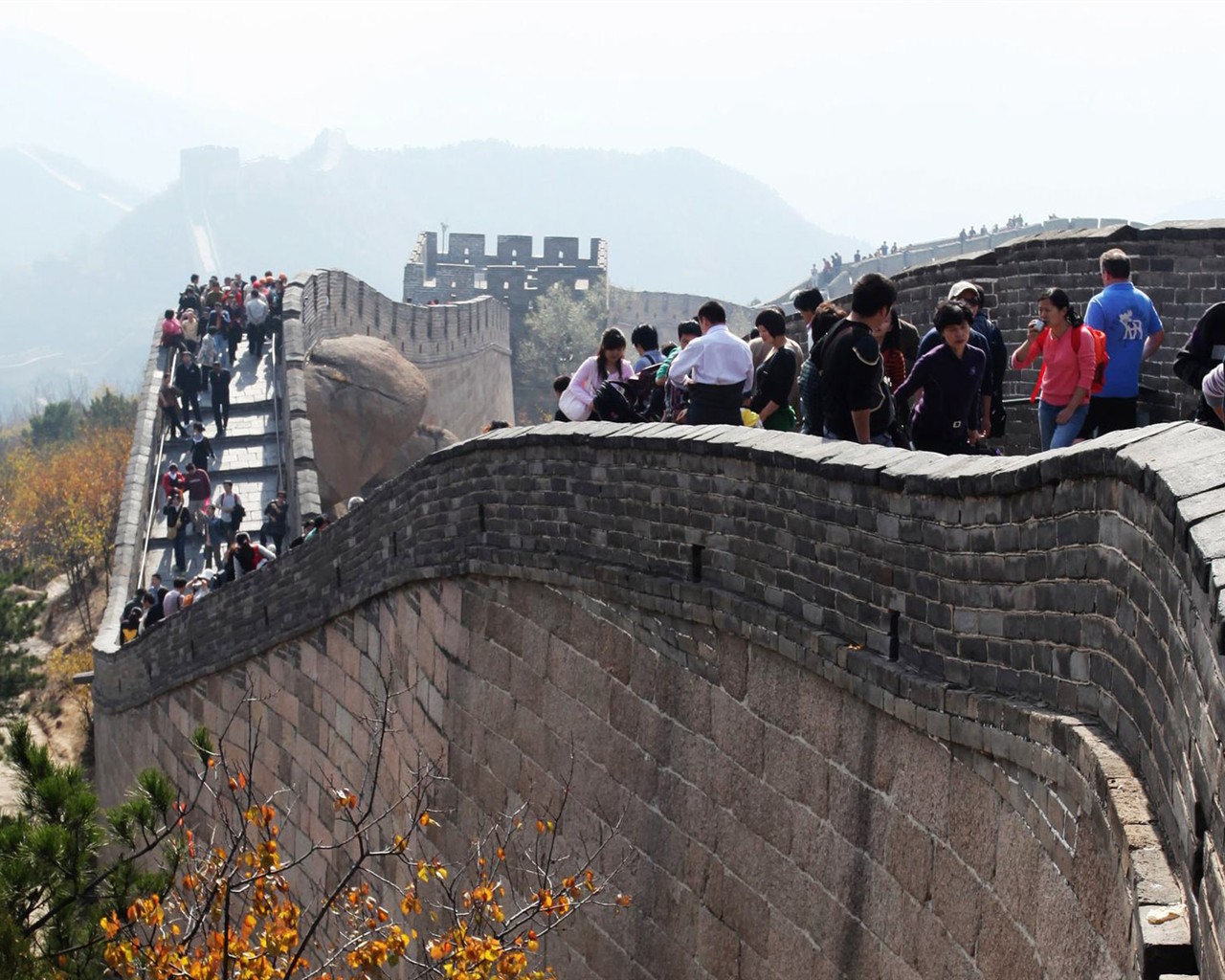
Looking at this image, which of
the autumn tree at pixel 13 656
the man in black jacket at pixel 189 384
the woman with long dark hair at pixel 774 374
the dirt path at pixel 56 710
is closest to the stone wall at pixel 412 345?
the man in black jacket at pixel 189 384

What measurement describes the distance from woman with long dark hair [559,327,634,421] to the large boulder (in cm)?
1615

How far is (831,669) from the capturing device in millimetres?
5953

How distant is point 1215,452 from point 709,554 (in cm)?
369

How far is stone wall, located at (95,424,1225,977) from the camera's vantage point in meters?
3.73

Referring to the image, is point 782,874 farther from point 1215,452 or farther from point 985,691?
point 1215,452

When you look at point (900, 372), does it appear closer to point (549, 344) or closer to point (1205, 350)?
point (1205, 350)

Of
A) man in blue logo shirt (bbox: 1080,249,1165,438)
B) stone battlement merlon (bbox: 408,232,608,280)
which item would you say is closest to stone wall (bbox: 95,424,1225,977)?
man in blue logo shirt (bbox: 1080,249,1165,438)

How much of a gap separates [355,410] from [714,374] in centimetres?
1876

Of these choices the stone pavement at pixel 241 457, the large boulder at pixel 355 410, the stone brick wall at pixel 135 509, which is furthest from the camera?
the large boulder at pixel 355 410

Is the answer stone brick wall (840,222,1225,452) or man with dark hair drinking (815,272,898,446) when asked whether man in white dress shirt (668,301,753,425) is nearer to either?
man with dark hair drinking (815,272,898,446)

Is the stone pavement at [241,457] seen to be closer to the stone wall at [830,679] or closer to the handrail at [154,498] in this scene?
the handrail at [154,498]

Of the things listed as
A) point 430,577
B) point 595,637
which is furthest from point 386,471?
point 595,637

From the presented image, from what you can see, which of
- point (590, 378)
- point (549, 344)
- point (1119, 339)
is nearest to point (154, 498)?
point (590, 378)

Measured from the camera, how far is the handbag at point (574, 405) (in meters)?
9.55
